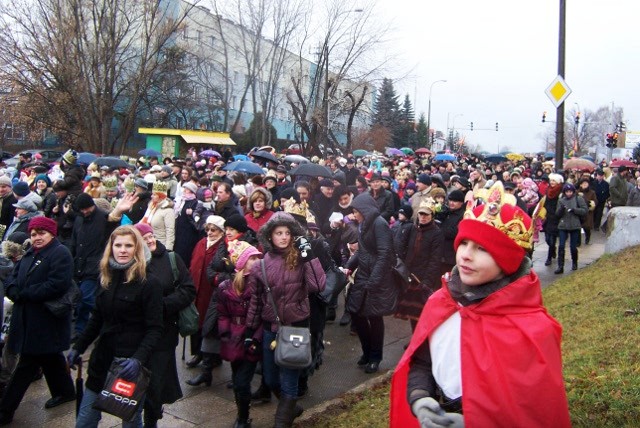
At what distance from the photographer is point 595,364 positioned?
17.0ft

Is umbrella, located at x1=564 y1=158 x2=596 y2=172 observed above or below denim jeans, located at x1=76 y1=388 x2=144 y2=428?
above

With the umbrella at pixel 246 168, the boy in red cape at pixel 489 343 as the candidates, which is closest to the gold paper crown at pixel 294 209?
the boy in red cape at pixel 489 343

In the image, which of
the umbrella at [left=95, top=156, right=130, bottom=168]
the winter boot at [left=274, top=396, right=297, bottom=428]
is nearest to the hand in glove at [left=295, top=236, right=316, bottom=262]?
the winter boot at [left=274, top=396, right=297, bottom=428]

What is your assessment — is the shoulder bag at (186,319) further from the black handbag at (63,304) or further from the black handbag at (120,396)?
the black handbag at (63,304)

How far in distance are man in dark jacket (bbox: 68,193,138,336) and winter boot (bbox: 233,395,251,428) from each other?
3.40m

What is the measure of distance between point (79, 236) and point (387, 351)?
4.10 meters

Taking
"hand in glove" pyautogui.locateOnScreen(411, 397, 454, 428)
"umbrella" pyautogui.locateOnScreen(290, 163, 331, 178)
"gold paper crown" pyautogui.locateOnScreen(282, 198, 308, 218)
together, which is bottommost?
"hand in glove" pyautogui.locateOnScreen(411, 397, 454, 428)

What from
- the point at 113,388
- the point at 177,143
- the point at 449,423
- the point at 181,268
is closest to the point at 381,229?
the point at 181,268

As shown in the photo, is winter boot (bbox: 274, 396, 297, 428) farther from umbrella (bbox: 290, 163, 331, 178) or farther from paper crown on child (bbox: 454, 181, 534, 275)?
umbrella (bbox: 290, 163, 331, 178)

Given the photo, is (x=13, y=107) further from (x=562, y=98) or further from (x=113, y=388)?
(x=113, y=388)

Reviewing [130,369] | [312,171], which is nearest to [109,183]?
[312,171]

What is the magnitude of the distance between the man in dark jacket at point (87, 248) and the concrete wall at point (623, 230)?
9204 mm

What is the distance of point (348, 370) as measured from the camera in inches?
286

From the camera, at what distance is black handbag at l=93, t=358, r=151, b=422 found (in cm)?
435
